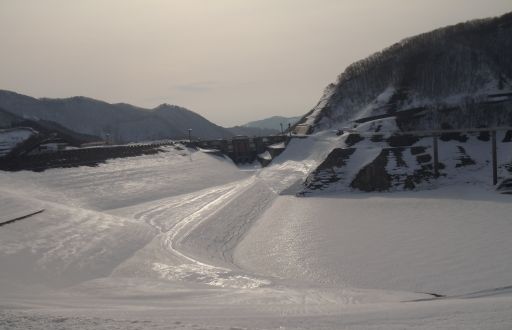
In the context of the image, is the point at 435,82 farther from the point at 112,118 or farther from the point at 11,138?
the point at 112,118

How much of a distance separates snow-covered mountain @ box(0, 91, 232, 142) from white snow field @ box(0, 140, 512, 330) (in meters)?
85.6

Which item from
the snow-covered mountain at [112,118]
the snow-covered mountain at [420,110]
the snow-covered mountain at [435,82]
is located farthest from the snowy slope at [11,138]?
the snow-covered mountain at [112,118]

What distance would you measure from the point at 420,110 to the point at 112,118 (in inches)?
3878

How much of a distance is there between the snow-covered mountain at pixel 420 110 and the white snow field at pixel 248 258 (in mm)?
1637

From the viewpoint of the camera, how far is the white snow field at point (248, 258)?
640 centimetres

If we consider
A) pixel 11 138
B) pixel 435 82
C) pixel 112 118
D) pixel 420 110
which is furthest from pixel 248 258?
pixel 112 118

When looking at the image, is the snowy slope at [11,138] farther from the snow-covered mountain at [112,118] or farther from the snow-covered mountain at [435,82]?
the snow-covered mountain at [112,118]

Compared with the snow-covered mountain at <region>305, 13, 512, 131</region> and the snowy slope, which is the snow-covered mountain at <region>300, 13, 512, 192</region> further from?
the snowy slope

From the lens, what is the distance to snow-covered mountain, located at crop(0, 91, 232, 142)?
109 m

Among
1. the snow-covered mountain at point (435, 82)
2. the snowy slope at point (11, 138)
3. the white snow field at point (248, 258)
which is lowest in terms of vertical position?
the white snow field at point (248, 258)

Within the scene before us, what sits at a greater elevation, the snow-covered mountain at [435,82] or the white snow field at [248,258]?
the snow-covered mountain at [435,82]

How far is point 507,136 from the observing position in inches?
974

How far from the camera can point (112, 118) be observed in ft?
399

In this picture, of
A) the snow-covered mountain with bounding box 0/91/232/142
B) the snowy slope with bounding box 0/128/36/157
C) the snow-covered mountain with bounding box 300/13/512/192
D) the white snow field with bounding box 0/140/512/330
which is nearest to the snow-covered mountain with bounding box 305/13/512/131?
the snow-covered mountain with bounding box 300/13/512/192
